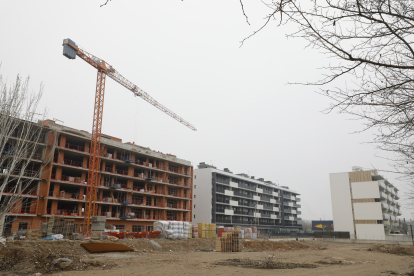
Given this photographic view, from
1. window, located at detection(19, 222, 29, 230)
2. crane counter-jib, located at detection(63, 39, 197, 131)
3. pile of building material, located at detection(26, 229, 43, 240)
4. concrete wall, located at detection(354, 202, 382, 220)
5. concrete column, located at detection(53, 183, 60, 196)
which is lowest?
pile of building material, located at detection(26, 229, 43, 240)

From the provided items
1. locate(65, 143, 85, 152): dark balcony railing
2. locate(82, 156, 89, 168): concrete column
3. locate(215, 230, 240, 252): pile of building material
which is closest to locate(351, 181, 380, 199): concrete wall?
locate(215, 230, 240, 252): pile of building material

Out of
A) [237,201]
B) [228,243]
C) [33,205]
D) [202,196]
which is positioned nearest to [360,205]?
[237,201]

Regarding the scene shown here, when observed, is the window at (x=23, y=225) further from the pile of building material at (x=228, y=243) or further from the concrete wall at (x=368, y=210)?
the concrete wall at (x=368, y=210)

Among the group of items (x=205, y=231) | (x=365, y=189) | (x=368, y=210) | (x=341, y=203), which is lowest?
(x=205, y=231)

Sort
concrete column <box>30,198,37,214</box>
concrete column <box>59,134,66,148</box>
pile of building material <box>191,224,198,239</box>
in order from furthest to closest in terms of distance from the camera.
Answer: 1. concrete column <box>59,134,66,148</box>
2. pile of building material <box>191,224,198,239</box>
3. concrete column <box>30,198,37,214</box>

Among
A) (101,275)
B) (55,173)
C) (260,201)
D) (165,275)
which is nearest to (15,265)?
(101,275)

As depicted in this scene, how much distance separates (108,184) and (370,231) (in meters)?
56.0

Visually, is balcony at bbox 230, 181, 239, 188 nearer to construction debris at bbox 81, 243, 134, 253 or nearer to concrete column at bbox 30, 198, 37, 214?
concrete column at bbox 30, 198, 37, 214

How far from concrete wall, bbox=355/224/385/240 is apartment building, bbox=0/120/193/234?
3832 cm

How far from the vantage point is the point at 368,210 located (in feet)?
218

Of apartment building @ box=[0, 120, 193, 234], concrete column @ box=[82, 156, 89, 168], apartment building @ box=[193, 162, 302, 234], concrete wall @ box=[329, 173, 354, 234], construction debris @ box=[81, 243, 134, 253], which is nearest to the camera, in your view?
construction debris @ box=[81, 243, 134, 253]

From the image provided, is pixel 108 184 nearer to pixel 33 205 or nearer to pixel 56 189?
pixel 56 189

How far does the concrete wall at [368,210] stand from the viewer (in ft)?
214

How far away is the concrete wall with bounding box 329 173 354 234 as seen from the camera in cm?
6812
